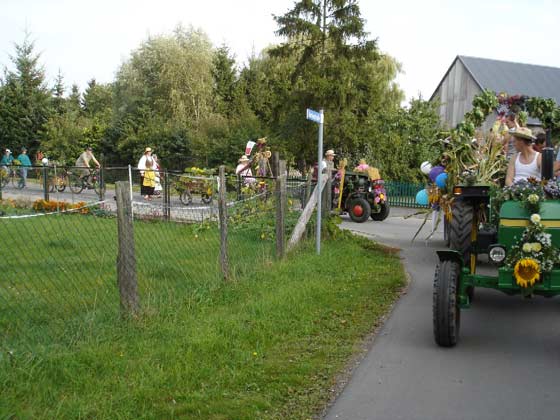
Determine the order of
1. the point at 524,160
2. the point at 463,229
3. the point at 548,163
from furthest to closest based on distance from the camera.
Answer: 1. the point at 524,160
2. the point at 463,229
3. the point at 548,163

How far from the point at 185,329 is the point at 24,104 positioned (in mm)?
48753

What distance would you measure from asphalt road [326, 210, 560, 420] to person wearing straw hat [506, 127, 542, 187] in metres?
1.64

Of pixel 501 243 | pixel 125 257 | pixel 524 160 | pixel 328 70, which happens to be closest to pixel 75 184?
pixel 125 257

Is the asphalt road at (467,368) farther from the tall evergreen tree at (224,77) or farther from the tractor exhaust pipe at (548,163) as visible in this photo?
the tall evergreen tree at (224,77)

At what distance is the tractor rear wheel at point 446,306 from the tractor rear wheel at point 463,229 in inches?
36.3

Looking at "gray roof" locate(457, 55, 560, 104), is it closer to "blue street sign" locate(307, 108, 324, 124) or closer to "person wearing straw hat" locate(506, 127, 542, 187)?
"blue street sign" locate(307, 108, 324, 124)

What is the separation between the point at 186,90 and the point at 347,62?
53.2 ft

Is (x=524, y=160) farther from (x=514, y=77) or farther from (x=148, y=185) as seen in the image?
(x=514, y=77)

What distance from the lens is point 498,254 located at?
21.0ft

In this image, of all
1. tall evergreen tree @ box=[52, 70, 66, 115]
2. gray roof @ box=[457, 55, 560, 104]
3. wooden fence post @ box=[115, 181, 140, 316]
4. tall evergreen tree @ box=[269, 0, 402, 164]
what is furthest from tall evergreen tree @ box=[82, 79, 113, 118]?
wooden fence post @ box=[115, 181, 140, 316]

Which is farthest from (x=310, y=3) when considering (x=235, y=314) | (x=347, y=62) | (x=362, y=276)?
(x=235, y=314)

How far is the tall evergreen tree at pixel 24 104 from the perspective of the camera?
49781 mm

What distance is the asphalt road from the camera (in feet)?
15.9

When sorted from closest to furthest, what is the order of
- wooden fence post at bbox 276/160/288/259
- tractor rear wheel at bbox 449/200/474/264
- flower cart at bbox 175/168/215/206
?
tractor rear wheel at bbox 449/200/474/264 → wooden fence post at bbox 276/160/288/259 → flower cart at bbox 175/168/215/206
